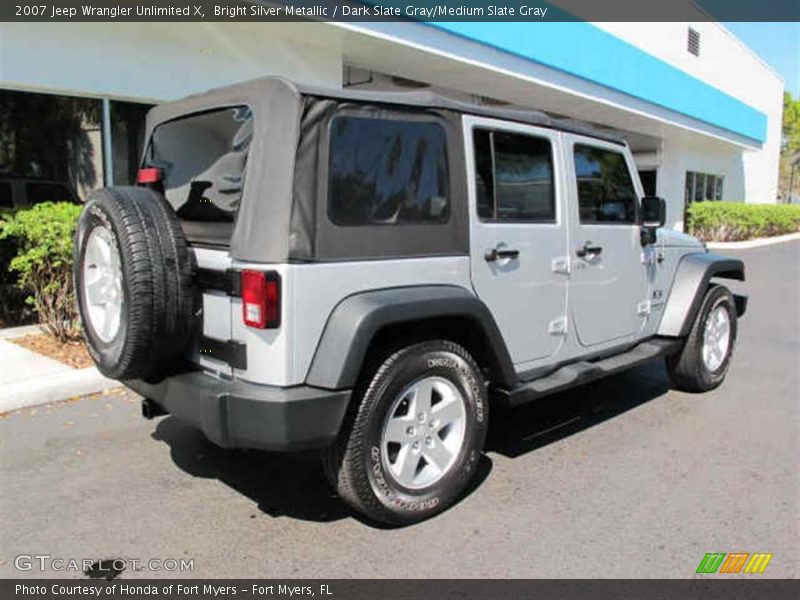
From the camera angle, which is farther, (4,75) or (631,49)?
(631,49)

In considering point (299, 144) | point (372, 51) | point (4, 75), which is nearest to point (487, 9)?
point (372, 51)

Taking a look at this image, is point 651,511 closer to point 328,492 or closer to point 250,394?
point 328,492

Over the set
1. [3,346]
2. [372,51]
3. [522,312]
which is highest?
[372,51]

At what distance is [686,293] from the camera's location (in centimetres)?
526

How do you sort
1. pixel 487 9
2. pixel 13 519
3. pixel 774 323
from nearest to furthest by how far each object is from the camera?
1. pixel 13 519
2. pixel 774 323
3. pixel 487 9

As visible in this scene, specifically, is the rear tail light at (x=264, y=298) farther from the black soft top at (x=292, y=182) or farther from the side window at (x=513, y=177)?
the side window at (x=513, y=177)

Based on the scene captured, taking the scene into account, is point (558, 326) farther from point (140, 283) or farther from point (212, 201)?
point (140, 283)

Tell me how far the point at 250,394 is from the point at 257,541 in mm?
769

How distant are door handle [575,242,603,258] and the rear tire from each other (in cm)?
142

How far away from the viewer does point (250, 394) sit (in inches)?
117

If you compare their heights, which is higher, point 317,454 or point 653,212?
point 653,212

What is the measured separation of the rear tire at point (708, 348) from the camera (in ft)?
17.7

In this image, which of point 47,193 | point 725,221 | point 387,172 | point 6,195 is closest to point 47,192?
point 47,193
